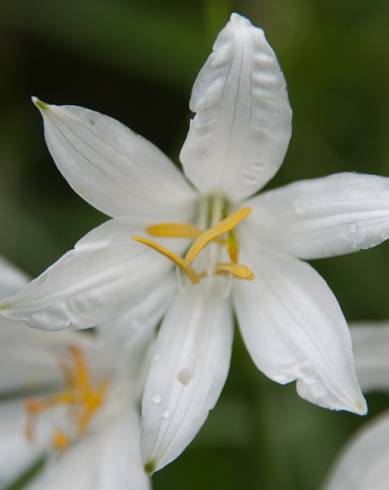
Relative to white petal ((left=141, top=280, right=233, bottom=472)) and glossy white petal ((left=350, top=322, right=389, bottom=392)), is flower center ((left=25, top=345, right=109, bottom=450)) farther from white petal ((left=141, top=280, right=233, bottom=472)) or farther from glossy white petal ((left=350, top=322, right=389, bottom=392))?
glossy white petal ((left=350, top=322, right=389, bottom=392))

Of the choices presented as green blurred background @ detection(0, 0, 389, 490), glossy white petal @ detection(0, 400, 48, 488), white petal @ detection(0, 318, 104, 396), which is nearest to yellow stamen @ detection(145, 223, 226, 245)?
white petal @ detection(0, 318, 104, 396)

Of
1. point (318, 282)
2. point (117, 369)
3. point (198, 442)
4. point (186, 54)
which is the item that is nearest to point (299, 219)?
point (318, 282)

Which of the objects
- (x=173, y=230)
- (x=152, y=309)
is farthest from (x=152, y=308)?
(x=173, y=230)

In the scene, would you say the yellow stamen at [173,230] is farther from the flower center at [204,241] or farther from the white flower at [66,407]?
the white flower at [66,407]

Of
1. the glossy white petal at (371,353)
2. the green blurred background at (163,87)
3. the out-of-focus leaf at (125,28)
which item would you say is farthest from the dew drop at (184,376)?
the out-of-focus leaf at (125,28)

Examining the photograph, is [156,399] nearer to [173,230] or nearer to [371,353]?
[173,230]

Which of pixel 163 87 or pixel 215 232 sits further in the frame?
pixel 163 87
